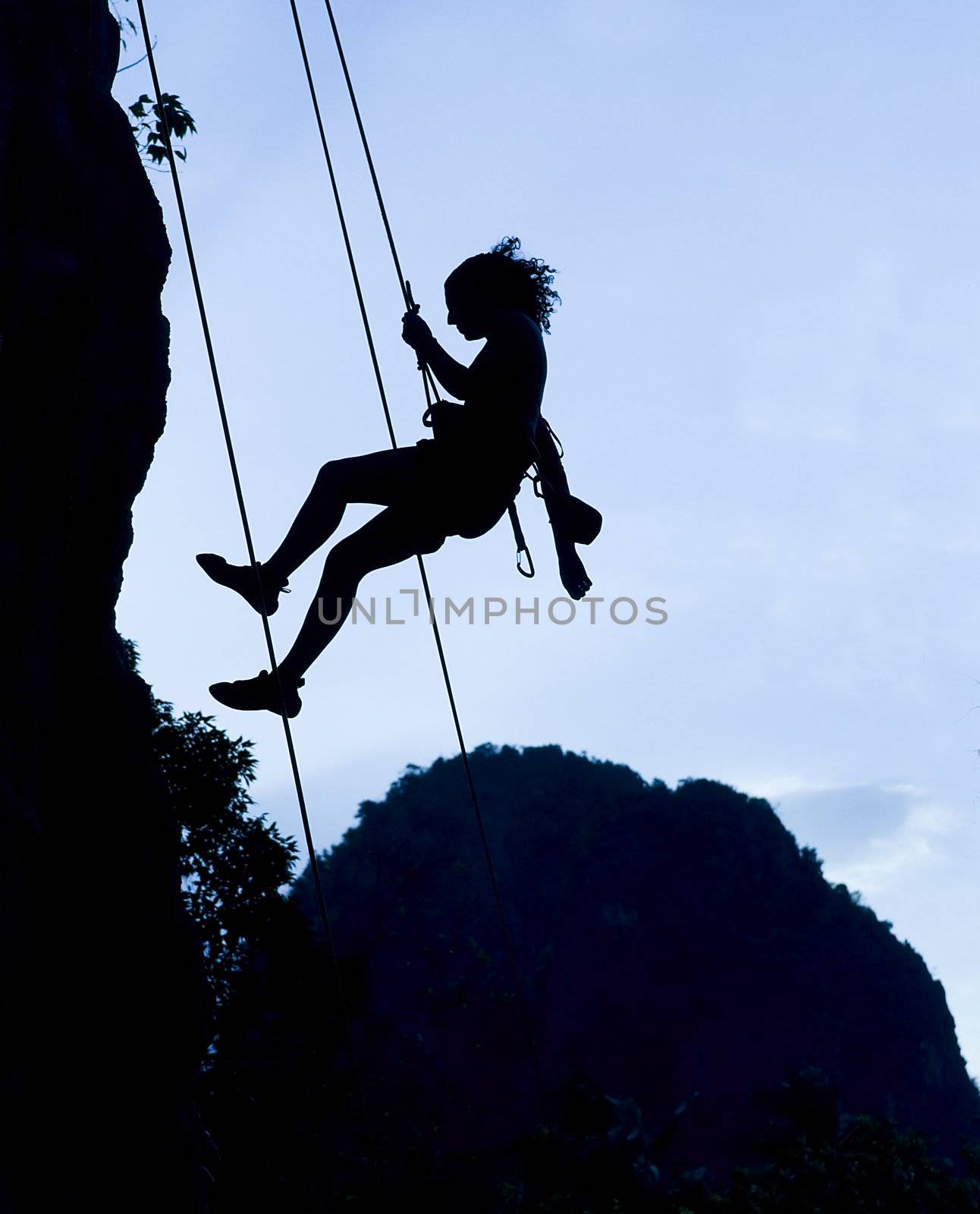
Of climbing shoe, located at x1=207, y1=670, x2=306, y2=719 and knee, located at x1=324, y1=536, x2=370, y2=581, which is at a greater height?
knee, located at x1=324, y1=536, x2=370, y2=581

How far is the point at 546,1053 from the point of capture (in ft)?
172

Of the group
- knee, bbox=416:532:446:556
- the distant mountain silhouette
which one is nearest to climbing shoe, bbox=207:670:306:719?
knee, bbox=416:532:446:556

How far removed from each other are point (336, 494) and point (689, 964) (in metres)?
56.0

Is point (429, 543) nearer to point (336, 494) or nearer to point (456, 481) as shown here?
point (456, 481)

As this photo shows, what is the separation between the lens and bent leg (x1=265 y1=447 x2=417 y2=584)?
3.95 meters

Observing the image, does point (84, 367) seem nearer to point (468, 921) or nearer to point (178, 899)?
point (178, 899)

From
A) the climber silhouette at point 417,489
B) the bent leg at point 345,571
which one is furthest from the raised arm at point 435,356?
the bent leg at point 345,571

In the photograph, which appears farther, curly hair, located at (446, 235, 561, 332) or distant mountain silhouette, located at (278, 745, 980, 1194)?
distant mountain silhouette, located at (278, 745, 980, 1194)

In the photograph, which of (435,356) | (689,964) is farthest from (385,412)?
(689,964)

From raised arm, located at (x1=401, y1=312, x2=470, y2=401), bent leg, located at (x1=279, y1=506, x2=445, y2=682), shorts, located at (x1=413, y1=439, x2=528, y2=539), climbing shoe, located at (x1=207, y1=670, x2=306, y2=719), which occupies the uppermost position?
raised arm, located at (x1=401, y1=312, x2=470, y2=401)

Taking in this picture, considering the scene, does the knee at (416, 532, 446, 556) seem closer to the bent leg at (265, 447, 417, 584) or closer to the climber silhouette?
the climber silhouette

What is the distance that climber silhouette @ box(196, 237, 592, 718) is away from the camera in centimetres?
395

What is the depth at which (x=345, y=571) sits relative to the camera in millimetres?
4035

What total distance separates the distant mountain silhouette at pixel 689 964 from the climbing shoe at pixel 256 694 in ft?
126
